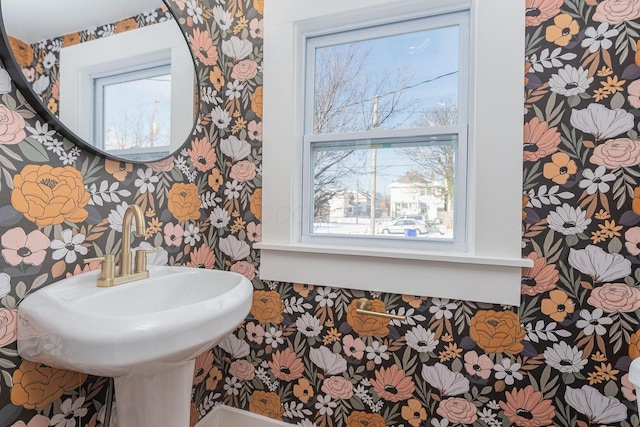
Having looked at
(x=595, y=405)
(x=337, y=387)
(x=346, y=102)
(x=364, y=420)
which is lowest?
(x=364, y=420)

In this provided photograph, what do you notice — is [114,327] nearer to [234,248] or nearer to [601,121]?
[234,248]

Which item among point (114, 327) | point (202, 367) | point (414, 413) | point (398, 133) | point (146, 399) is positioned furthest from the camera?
point (202, 367)

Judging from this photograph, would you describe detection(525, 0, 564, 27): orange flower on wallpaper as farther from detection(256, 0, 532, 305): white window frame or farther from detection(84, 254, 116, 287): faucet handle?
detection(84, 254, 116, 287): faucet handle

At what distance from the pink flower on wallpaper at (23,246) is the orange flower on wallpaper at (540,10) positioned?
5.25 ft

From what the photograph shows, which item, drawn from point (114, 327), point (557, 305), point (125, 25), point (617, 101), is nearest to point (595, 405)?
point (557, 305)

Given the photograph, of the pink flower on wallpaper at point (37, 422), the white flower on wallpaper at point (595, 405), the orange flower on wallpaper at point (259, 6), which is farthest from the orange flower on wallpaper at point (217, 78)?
the white flower on wallpaper at point (595, 405)

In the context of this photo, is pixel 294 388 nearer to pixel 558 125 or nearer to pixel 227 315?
pixel 227 315

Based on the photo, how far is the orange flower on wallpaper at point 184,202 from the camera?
130 cm

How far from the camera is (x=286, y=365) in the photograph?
1.43 m

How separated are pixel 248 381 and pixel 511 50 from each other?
165 centimetres

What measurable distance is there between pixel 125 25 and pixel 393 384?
156 cm

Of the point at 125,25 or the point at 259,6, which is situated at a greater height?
the point at 259,6

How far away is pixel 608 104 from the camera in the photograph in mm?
1049

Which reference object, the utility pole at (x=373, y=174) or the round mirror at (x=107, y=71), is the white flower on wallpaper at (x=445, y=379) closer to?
the utility pole at (x=373, y=174)
